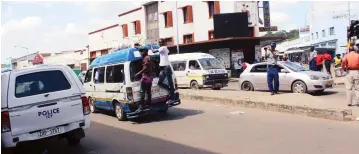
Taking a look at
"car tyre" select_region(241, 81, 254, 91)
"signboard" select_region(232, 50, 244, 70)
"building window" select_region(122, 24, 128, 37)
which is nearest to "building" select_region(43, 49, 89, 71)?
"building window" select_region(122, 24, 128, 37)

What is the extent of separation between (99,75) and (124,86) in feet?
6.42

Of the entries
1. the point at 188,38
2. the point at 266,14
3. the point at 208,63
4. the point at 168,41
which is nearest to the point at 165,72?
the point at 208,63

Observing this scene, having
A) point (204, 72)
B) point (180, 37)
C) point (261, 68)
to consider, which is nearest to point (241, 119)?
point (261, 68)

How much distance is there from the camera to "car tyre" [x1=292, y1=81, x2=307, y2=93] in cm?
1346

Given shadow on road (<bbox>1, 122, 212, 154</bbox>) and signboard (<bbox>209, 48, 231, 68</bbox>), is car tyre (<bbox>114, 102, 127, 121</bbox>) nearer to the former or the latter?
shadow on road (<bbox>1, 122, 212, 154</bbox>)

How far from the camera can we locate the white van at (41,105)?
605cm

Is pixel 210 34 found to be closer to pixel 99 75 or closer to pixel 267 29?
pixel 267 29

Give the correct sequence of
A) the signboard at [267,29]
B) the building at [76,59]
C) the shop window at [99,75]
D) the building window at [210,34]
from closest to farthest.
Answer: the shop window at [99,75]
the signboard at [267,29]
the building window at [210,34]
the building at [76,59]

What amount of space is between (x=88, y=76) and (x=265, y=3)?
2254 cm

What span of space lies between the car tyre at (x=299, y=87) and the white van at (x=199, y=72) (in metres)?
5.15

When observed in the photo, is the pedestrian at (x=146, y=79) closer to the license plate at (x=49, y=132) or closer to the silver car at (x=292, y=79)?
the license plate at (x=49, y=132)

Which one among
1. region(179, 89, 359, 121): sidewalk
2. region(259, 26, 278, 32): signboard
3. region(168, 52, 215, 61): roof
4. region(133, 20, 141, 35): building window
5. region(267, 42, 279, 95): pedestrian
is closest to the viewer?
region(179, 89, 359, 121): sidewalk

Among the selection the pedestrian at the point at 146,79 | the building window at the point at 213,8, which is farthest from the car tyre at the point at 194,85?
the building window at the point at 213,8

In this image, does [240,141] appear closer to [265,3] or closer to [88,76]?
[88,76]
